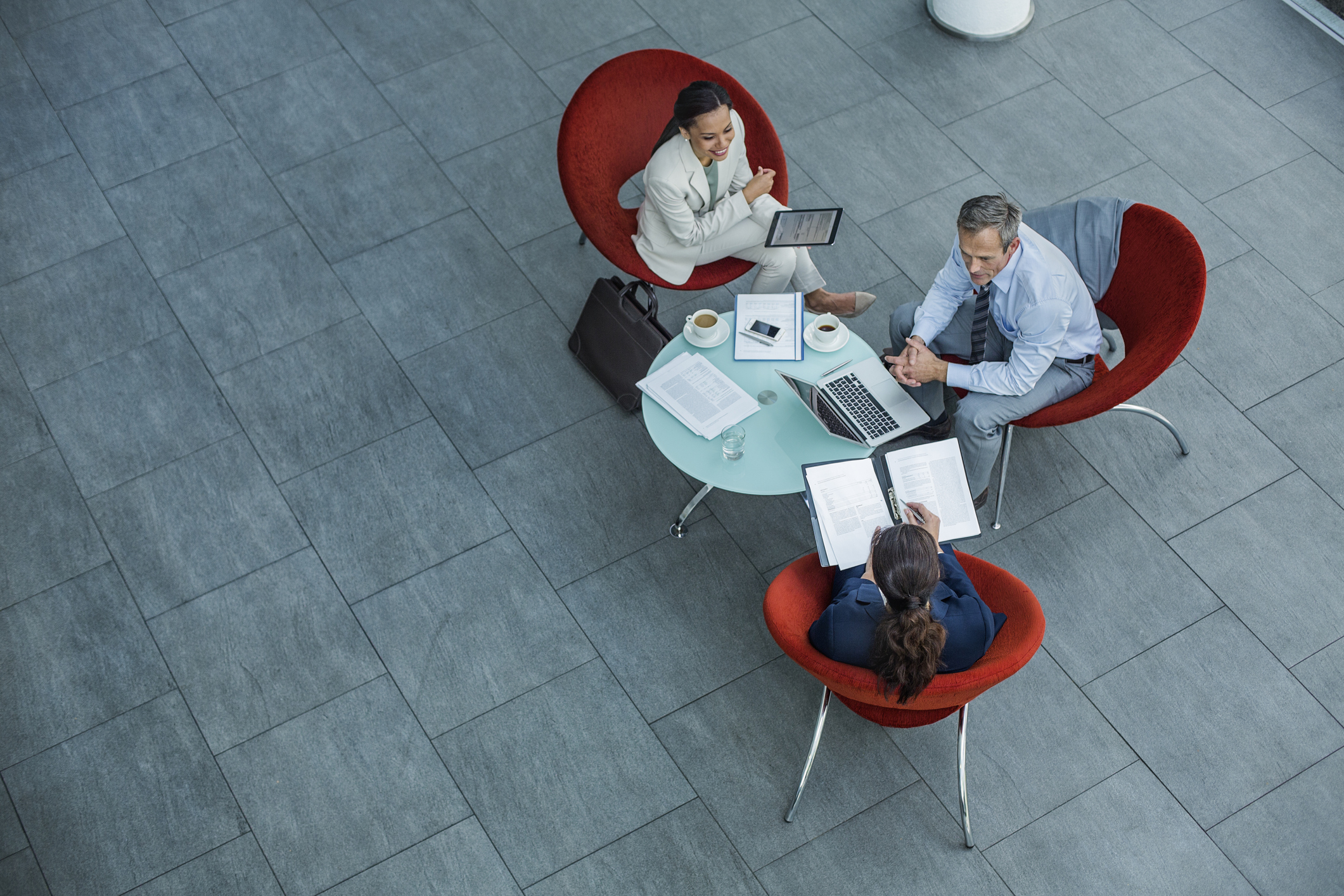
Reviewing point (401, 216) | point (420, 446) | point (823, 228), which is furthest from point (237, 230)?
point (823, 228)

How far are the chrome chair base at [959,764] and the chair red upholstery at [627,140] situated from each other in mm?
1467

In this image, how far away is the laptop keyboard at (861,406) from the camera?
10.0 ft

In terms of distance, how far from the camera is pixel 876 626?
2508 mm

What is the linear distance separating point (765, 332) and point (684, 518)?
0.66 meters

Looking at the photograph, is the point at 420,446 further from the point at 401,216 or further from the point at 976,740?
the point at 976,740

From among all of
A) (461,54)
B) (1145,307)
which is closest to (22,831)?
(461,54)

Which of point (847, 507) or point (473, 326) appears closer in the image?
point (847, 507)

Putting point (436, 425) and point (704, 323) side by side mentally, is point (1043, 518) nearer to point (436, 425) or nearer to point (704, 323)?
point (704, 323)

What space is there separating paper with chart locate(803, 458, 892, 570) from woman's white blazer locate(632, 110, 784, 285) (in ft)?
3.13

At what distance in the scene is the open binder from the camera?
112 inches

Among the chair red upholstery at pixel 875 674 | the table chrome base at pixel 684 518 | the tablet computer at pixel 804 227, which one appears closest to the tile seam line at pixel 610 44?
the tablet computer at pixel 804 227

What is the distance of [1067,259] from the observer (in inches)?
125

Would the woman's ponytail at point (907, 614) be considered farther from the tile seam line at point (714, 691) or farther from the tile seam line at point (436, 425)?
the tile seam line at point (436, 425)

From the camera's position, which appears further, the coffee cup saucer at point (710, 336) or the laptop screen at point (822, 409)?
the coffee cup saucer at point (710, 336)
